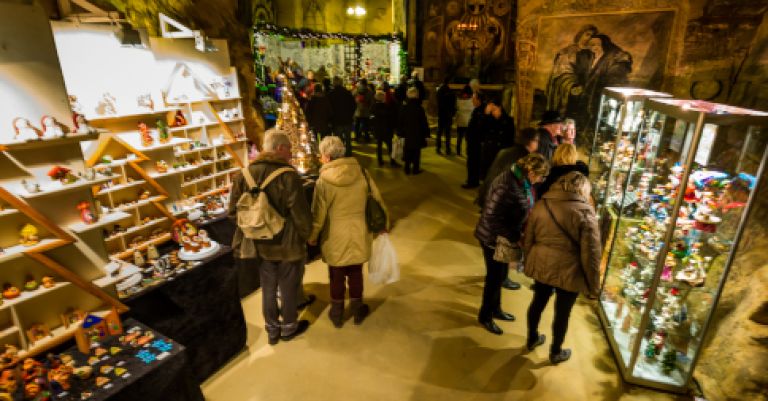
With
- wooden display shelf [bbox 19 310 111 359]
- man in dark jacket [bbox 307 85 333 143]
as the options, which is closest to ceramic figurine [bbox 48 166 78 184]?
wooden display shelf [bbox 19 310 111 359]

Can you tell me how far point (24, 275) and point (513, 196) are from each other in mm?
3321

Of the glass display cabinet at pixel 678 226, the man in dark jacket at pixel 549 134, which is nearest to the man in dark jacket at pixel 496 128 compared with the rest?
the man in dark jacket at pixel 549 134

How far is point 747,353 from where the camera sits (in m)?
2.78

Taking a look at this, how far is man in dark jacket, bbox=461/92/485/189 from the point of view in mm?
6926

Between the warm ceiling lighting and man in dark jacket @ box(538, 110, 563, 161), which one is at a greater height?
the warm ceiling lighting

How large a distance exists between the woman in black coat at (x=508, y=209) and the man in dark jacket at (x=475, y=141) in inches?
149

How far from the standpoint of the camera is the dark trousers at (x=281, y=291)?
3359 mm

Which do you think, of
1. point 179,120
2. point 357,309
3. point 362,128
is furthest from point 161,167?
point 362,128

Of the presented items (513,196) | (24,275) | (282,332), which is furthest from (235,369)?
(513,196)

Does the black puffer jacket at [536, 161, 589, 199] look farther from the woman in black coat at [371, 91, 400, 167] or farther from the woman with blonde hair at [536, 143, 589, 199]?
the woman in black coat at [371, 91, 400, 167]

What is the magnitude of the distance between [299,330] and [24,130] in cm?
250

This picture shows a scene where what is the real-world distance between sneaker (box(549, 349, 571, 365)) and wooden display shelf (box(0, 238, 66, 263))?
362cm

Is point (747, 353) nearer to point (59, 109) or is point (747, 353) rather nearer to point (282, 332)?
point (282, 332)

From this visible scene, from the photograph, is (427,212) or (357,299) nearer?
(357,299)
